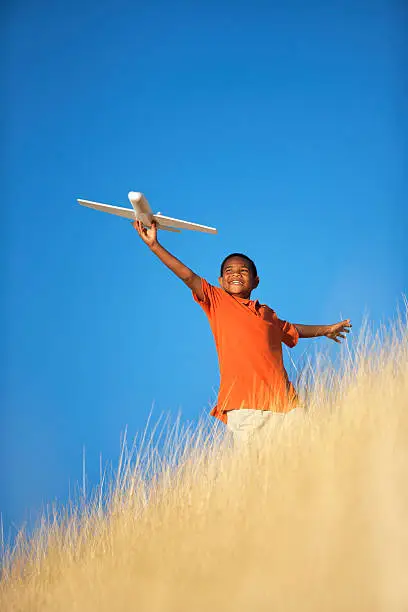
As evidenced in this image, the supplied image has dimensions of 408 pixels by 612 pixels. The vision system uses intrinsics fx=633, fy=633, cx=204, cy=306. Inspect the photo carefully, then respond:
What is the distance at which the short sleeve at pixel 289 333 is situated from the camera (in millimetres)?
4809

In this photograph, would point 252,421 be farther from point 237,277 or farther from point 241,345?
point 237,277

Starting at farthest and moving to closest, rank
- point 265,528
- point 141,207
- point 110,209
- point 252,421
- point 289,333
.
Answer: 1. point 110,209
2. point 289,333
3. point 141,207
4. point 252,421
5. point 265,528

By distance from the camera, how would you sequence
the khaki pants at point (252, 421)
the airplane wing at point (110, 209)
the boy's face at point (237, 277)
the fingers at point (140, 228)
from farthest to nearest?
the airplane wing at point (110, 209) < the boy's face at point (237, 277) < the fingers at point (140, 228) < the khaki pants at point (252, 421)

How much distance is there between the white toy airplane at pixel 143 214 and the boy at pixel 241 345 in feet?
0.48

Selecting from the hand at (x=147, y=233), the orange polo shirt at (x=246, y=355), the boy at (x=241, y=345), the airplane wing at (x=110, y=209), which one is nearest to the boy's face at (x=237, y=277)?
the boy at (x=241, y=345)

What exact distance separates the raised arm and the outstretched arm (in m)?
0.98

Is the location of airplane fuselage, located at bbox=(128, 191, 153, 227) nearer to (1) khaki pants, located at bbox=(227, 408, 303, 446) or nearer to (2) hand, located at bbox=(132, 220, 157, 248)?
(2) hand, located at bbox=(132, 220, 157, 248)

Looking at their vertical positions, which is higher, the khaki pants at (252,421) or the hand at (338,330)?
the hand at (338,330)

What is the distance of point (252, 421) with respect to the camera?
4012 millimetres

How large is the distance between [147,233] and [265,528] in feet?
7.78

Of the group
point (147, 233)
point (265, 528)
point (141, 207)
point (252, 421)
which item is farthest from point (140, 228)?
point (265, 528)

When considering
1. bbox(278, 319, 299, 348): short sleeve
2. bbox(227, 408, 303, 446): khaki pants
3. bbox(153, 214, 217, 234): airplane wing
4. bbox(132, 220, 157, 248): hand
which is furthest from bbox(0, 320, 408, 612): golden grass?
bbox(153, 214, 217, 234): airplane wing

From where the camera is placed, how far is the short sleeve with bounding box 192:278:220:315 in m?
4.46

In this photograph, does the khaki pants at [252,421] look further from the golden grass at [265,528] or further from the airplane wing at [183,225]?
the airplane wing at [183,225]
